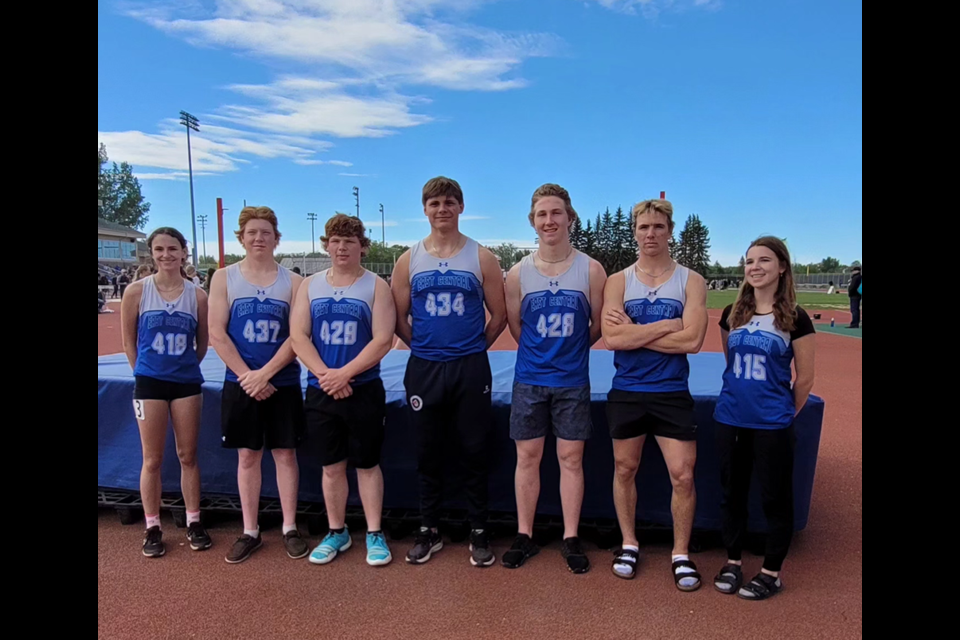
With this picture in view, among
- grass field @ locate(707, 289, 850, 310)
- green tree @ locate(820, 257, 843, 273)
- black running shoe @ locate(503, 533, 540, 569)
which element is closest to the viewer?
black running shoe @ locate(503, 533, 540, 569)

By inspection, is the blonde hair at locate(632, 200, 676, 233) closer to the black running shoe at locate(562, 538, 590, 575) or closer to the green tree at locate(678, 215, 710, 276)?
the black running shoe at locate(562, 538, 590, 575)

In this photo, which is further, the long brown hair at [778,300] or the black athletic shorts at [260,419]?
the black athletic shorts at [260,419]

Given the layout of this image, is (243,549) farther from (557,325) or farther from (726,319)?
(726,319)

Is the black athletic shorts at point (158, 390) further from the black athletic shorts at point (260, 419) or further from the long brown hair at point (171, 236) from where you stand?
the long brown hair at point (171, 236)

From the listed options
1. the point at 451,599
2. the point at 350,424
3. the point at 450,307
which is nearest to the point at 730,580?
the point at 451,599

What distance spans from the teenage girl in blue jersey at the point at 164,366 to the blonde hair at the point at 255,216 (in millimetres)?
414

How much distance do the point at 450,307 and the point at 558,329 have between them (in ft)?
1.89

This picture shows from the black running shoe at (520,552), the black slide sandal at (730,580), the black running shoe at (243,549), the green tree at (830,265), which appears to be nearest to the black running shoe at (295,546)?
the black running shoe at (243,549)

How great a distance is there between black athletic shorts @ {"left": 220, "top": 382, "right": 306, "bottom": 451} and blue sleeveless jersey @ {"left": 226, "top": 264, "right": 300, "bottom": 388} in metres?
0.08

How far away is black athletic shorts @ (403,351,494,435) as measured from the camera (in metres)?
3.01

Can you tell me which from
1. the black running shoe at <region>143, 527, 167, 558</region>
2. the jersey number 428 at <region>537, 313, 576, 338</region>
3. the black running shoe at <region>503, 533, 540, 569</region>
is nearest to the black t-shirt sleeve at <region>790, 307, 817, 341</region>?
the jersey number 428 at <region>537, 313, 576, 338</region>

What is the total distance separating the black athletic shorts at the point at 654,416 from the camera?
2.81 meters
